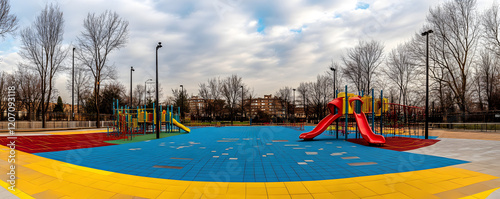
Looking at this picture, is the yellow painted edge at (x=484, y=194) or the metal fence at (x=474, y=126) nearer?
the yellow painted edge at (x=484, y=194)

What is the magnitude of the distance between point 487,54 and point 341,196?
143 ft

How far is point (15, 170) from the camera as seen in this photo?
618 cm

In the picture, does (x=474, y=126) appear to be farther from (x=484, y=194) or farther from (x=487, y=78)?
(x=484, y=194)

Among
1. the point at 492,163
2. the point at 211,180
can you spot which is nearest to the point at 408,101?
the point at 492,163

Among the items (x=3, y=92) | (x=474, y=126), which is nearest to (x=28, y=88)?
(x=3, y=92)

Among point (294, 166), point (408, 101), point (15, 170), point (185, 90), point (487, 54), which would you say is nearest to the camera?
point (15, 170)

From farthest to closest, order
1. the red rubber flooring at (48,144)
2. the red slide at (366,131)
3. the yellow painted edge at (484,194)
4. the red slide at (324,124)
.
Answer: the red slide at (324,124), the red slide at (366,131), the red rubber flooring at (48,144), the yellow painted edge at (484,194)

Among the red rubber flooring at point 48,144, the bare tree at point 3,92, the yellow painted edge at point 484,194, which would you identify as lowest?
the red rubber flooring at point 48,144

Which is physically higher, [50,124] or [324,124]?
[324,124]

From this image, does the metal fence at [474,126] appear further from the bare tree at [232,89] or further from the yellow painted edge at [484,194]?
the bare tree at [232,89]

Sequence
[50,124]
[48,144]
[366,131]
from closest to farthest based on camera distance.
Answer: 1. [48,144]
2. [366,131]
3. [50,124]

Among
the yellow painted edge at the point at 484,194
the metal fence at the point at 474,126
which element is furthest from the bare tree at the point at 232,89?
the yellow painted edge at the point at 484,194

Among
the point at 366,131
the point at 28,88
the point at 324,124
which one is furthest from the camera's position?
the point at 28,88

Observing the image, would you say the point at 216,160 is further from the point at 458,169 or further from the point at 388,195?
the point at 458,169
